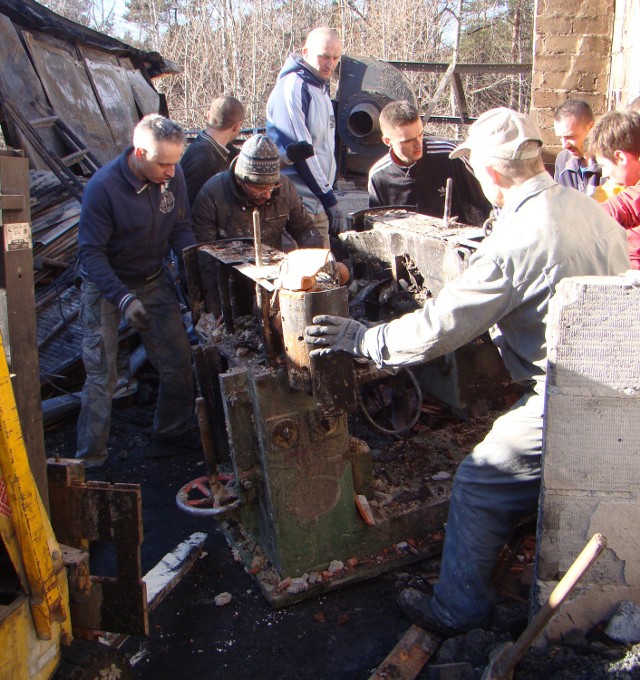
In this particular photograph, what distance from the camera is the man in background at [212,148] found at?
17.4ft

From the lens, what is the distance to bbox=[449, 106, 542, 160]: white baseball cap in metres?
2.57

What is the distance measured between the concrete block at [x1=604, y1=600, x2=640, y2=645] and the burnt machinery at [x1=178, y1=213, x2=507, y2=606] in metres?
1.07

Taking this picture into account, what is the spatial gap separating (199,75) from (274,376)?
1353cm

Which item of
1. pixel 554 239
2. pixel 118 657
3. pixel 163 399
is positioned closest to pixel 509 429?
pixel 554 239

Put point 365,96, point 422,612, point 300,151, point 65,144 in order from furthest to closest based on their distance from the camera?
point 365,96
point 65,144
point 300,151
point 422,612

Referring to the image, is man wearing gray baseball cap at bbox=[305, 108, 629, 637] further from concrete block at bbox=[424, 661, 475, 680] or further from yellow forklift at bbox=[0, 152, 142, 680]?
yellow forklift at bbox=[0, 152, 142, 680]

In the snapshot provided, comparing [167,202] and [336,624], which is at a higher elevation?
[167,202]

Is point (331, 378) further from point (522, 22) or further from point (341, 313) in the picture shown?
point (522, 22)

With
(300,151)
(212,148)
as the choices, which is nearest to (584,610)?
(300,151)

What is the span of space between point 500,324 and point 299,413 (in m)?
0.91

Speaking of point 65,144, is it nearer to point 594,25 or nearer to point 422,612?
point 594,25

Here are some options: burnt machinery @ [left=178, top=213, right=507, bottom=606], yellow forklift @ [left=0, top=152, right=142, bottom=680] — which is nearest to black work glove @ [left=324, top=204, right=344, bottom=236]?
burnt machinery @ [left=178, top=213, right=507, bottom=606]

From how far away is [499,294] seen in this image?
246 cm

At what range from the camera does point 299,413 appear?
296 cm
